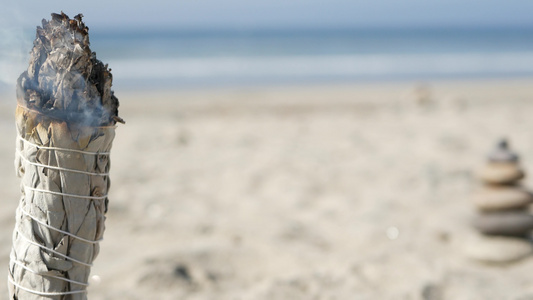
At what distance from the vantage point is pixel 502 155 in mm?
3424

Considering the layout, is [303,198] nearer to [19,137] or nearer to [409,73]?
[19,137]

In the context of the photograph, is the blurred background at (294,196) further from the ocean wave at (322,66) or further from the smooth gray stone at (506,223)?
the ocean wave at (322,66)

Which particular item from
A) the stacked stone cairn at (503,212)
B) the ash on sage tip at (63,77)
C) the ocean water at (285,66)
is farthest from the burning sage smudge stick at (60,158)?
the ocean water at (285,66)

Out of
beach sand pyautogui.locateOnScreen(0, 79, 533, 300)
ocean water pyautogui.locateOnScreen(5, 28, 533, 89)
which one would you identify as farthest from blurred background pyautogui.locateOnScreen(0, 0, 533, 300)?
ocean water pyautogui.locateOnScreen(5, 28, 533, 89)

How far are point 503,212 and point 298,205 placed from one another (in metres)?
1.57

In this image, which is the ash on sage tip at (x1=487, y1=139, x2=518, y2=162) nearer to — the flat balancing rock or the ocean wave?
the flat balancing rock

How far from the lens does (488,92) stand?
11.8 m

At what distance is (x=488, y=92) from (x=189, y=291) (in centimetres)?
1048

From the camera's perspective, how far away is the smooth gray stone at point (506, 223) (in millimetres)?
3410

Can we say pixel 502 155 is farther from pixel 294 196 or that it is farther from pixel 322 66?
pixel 322 66

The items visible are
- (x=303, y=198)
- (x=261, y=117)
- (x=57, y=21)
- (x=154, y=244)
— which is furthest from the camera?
(x=261, y=117)

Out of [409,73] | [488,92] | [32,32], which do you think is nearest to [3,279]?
[32,32]

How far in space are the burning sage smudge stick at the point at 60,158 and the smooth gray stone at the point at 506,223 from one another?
8.67ft

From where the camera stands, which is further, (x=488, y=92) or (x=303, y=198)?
(x=488, y=92)
